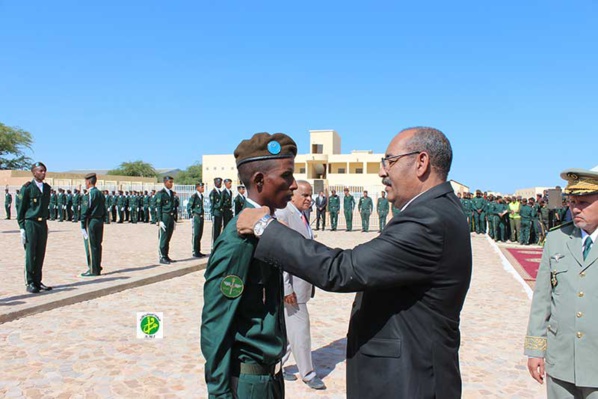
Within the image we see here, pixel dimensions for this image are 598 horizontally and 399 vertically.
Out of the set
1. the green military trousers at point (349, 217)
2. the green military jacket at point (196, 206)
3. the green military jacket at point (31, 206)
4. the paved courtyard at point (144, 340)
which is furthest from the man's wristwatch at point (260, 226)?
the green military trousers at point (349, 217)

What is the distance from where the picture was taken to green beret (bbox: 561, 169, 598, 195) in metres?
2.85

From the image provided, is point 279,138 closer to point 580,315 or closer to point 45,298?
point 580,315

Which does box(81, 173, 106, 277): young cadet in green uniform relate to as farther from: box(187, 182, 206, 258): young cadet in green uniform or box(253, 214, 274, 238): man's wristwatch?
box(253, 214, 274, 238): man's wristwatch

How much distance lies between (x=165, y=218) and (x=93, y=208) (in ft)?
7.50

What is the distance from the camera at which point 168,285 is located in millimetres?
9633

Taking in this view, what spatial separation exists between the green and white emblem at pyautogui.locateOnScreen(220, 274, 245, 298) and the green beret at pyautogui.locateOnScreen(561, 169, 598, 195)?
2.19 metres

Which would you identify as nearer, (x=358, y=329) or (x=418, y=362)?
(x=418, y=362)

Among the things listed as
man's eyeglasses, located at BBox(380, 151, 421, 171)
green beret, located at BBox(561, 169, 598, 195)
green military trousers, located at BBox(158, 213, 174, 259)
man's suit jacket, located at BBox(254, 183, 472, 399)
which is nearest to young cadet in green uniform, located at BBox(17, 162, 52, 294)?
green military trousers, located at BBox(158, 213, 174, 259)

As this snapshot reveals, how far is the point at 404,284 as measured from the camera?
188 cm

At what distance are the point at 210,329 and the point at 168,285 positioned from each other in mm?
8017

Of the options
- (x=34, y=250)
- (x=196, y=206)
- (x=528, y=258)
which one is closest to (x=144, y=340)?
(x=34, y=250)

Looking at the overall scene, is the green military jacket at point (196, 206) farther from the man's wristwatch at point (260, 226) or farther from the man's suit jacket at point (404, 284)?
the man's suit jacket at point (404, 284)

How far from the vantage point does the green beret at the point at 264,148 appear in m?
2.30

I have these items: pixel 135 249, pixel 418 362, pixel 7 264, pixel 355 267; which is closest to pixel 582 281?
pixel 418 362
